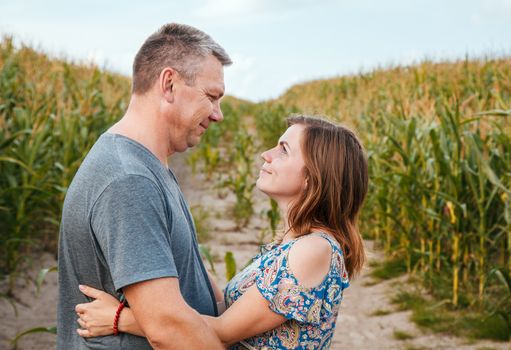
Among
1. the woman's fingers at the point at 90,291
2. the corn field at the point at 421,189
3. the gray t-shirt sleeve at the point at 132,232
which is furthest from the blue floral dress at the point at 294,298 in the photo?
the corn field at the point at 421,189

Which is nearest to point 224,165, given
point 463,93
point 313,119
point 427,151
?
point 463,93

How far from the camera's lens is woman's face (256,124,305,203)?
197cm

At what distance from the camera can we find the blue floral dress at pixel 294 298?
5.77 feet

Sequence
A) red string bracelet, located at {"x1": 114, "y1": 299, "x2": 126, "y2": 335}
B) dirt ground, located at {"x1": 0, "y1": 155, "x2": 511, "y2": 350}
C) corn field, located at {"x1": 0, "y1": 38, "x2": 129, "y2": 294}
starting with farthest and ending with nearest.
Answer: corn field, located at {"x1": 0, "y1": 38, "x2": 129, "y2": 294} → dirt ground, located at {"x1": 0, "y1": 155, "x2": 511, "y2": 350} → red string bracelet, located at {"x1": 114, "y1": 299, "x2": 126, "y2": 335}

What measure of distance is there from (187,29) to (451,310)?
3967 mm

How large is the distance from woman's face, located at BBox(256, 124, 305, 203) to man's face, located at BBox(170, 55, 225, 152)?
244mm

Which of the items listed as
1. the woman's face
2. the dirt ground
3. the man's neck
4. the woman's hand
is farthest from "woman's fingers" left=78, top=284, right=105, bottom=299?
the dirt ground

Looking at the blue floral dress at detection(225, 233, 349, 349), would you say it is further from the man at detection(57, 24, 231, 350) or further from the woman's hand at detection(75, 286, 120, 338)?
the woman's hand at detection(75, 286, 120, 338)

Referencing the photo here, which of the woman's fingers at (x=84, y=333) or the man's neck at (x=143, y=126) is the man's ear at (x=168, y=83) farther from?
the woman's fingers at (x=84, y=333)

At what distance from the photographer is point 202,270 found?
2.01 metres

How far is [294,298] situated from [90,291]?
1.90 feet

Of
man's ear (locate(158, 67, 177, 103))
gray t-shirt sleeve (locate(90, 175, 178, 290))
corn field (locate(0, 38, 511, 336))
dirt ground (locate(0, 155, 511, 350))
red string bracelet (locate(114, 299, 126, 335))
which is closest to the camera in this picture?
gray t-shirt sleeve (locate(90, 175, 178, 290))

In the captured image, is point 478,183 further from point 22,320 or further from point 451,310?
point 22,320

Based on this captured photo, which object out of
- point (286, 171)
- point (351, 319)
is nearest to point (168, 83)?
point (286, 171)
